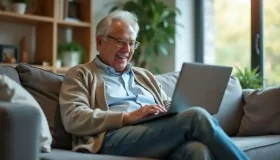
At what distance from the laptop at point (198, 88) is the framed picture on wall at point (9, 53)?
2008mm

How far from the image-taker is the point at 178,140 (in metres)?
1.81

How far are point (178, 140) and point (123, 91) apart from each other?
0.53 metres

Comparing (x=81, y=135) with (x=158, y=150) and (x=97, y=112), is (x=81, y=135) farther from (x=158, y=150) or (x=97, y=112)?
(x=158, y=150)

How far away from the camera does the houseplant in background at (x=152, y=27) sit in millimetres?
4195

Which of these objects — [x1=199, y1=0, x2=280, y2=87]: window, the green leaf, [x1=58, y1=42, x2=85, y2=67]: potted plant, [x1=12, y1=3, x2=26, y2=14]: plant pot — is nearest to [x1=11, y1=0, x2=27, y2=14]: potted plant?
[x1=12, y1=3, x2=26, y2=14]: plant pot

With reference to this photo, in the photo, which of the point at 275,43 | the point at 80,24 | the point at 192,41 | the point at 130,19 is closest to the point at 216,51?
the point at 192,41

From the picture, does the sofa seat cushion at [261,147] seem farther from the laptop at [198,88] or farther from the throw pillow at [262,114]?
the laptop at [198,88]

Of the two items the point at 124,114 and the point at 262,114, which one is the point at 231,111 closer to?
the point at 262,114

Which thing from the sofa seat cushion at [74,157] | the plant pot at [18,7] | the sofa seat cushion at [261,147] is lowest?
the sofa seat cushion at [261,147]

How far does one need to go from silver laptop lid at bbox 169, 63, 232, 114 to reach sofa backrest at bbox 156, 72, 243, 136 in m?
0.73

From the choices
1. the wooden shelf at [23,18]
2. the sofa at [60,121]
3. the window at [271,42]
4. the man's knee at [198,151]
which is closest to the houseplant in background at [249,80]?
the window at [271,42]

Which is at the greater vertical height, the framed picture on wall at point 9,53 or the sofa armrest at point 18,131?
the framed picture on wall at point 9,53

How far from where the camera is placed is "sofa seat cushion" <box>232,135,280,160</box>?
2.22 metres

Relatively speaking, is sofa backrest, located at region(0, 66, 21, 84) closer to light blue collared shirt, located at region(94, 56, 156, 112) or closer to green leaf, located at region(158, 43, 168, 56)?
light blue collared shirt, located at region(94, 56, 156, 112)
